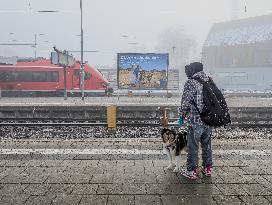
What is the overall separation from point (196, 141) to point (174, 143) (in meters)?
0.46

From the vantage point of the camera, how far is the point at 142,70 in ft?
74.5

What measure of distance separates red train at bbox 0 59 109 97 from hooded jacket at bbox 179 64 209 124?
2356cm

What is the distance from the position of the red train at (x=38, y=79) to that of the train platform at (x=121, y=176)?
2034 centimetres

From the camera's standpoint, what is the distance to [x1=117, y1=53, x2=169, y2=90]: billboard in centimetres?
2230

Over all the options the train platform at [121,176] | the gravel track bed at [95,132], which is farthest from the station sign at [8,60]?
the train platform at [121,176]

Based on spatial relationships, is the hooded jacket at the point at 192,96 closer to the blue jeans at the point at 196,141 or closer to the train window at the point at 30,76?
the blue jeans at the point at 196,141

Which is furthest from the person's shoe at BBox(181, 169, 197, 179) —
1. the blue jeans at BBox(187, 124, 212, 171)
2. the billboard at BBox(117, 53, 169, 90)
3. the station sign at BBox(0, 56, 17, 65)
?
the station sign at BBox(0, 56, 17, 65)

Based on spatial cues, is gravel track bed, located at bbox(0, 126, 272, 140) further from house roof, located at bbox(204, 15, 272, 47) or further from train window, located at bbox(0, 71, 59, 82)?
house roof, located at bbox(204, 15, 272, 47)

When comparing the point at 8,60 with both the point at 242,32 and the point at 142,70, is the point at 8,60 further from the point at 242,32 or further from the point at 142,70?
the point at 242,32

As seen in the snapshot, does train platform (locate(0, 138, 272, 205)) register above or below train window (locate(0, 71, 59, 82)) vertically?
below

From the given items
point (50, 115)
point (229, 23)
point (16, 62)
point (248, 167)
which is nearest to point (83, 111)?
point (50, 115)

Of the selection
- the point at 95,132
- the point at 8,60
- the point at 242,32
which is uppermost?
the point at 242,32

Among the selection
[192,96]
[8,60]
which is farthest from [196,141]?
[8,60]

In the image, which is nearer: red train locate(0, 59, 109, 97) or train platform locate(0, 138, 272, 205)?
train platform locate(0, 138, 272, 205)
